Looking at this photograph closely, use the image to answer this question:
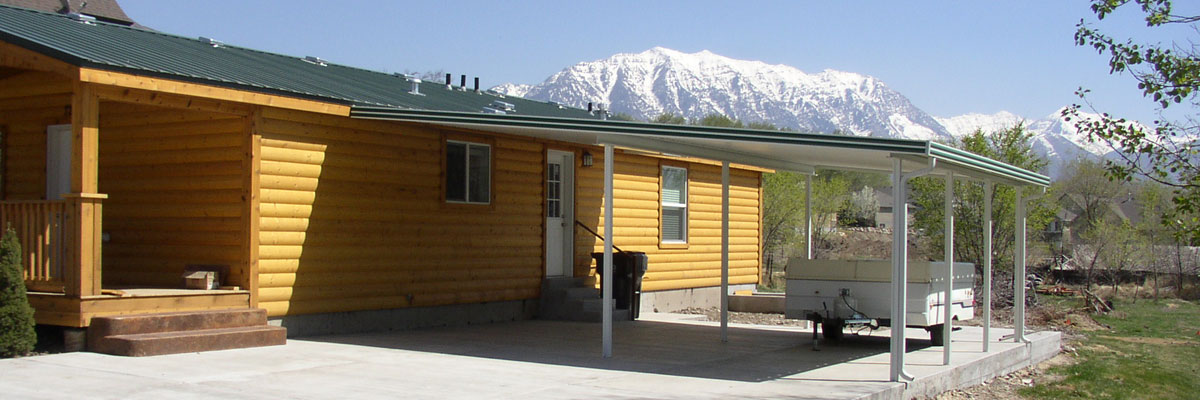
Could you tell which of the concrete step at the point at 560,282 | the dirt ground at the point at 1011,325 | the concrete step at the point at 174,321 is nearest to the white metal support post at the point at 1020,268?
the dirt ground at the point at 1011,325

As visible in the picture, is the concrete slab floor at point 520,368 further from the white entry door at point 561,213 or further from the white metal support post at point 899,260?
the white entry door at point 561,213

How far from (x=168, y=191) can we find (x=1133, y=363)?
35.6 feet

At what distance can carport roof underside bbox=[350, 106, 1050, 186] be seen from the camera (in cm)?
806

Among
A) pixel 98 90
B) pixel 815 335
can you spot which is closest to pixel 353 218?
pixel 98 90

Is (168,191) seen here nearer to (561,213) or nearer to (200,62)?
(200,62)

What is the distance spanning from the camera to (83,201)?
8.53 m

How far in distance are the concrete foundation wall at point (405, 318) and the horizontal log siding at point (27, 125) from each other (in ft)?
10.1

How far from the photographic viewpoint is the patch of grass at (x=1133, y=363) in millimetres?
10445

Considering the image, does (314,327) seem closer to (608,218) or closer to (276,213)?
(276,213)

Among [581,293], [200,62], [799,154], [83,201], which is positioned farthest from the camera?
[581,293]

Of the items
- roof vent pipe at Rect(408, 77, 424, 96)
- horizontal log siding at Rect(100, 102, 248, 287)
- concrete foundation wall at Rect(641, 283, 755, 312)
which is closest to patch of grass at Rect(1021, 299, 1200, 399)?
concrete foundation wall at Rect(641, 283, 755, 312)

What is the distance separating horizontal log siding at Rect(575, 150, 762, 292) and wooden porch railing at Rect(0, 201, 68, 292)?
688 centimetres

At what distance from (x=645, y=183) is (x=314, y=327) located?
6.33 m

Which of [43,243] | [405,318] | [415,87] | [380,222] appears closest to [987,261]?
[405,318]
